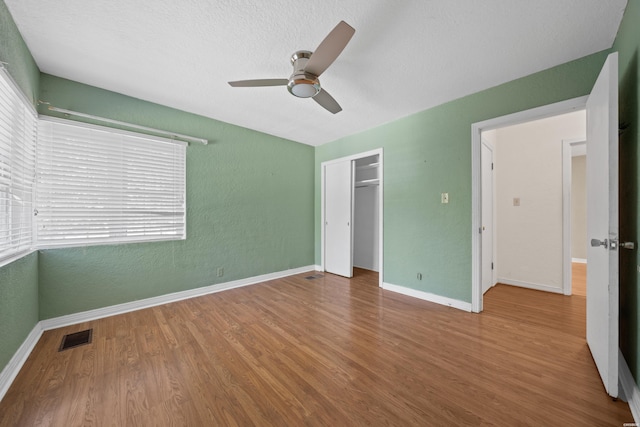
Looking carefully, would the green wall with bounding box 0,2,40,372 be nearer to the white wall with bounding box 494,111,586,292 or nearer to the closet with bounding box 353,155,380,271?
the closet with bounding box 353,155,380,271

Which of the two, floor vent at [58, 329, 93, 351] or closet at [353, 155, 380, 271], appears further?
closet at [353, 155, 380, 271]

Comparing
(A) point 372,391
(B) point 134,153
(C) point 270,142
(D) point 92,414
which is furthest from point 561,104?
(B) point 134,153

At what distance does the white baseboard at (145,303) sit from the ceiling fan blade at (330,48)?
3.02 metres

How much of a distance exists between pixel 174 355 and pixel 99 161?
2193 mm

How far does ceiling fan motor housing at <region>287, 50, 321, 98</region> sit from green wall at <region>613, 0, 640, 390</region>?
1970 millimetres

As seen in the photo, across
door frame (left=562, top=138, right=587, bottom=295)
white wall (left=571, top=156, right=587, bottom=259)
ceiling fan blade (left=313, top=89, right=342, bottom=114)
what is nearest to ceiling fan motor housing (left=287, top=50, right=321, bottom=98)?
ceiling fan blade (left=313, top=89, right=342, bottom=114)

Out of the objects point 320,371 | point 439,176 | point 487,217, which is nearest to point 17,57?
point 320,371

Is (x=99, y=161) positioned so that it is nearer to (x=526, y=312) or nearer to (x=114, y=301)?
(x=114, y=301)

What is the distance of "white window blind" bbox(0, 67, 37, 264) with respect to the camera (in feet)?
5.28

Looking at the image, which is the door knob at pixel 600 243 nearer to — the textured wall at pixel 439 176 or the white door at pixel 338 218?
the textured wall at pixel 439 176

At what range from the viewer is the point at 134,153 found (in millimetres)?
2717

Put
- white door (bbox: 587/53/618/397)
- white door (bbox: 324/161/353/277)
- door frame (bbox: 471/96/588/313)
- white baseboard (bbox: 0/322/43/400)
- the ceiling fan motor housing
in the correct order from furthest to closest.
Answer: white door (bbox: 324/161/353/277) < door frame (bbox: 471/96/588/313) < the ceiling fan motor housing < white baseboard (bbox: 0/322/43/400) < white door (bbox: 587/53/618/397)

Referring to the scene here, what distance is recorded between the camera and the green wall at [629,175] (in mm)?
1400

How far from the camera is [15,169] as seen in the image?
1804mm
